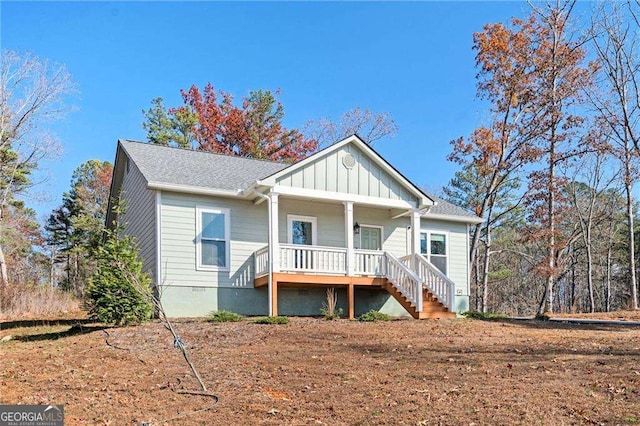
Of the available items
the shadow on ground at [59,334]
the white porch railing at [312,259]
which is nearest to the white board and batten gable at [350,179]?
the white porch railing at [312,259]

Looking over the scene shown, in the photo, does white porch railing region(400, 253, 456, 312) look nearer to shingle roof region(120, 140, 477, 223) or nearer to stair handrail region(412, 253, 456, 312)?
stair handrail region(412, 253, 456, 312)

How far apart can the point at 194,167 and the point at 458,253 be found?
29.8ft

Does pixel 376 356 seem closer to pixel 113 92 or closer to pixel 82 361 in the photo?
pixel 82 361

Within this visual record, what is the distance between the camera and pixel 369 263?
1531cm

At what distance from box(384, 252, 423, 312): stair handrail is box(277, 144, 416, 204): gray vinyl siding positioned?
73.3 inches

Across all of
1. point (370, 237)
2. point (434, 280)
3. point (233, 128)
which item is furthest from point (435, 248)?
point (233, 128)

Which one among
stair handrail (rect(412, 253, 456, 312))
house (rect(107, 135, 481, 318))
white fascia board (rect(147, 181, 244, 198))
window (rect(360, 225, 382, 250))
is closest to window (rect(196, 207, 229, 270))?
house (rect(107, 135, 481, 318))

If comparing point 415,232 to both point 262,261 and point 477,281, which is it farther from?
point 477,281

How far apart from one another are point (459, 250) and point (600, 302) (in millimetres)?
26090

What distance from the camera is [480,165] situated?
989 inches

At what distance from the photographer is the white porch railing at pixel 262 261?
47.0 feet

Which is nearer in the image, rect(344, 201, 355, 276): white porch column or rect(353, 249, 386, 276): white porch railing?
rect(344, 201, 355, 276): white porch column

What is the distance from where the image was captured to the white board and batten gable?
14.4 m

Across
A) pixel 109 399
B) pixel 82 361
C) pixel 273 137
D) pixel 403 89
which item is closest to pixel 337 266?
pixel 82 361
